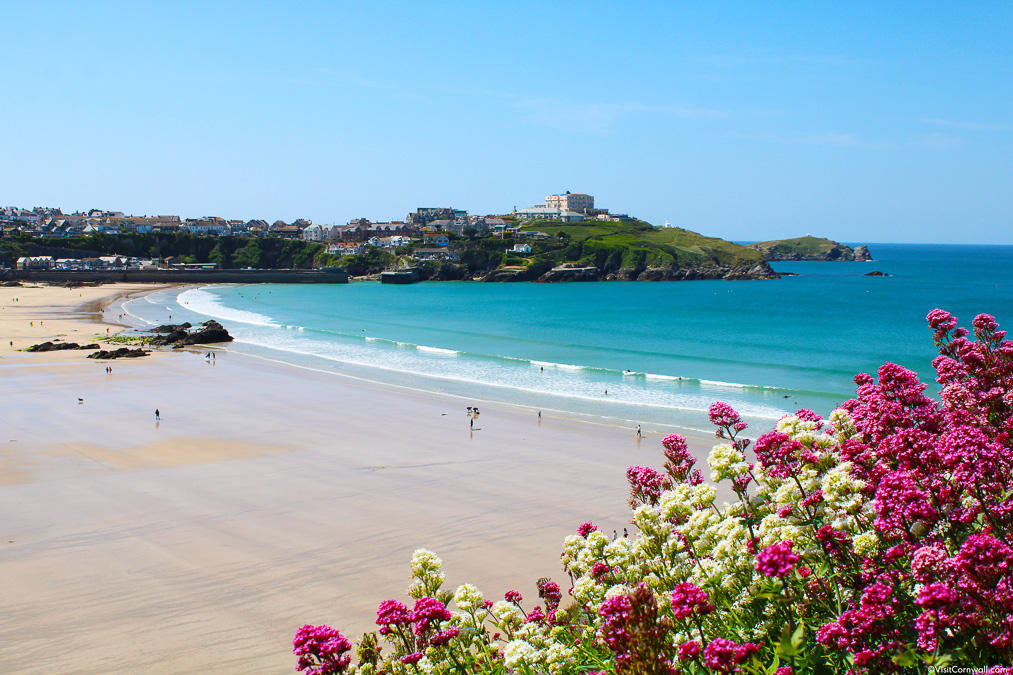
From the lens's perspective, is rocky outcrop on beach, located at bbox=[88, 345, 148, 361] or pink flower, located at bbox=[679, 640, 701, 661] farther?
rocky outcrop on beach, located at bbox=[88, 345, 148, 361]

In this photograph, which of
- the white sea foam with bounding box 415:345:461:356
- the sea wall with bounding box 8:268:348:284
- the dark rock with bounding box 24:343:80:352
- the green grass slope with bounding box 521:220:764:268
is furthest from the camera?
the green grass slope with bounding box 521:220:764:268

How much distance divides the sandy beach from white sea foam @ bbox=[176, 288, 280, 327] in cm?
3385

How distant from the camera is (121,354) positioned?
4003cm

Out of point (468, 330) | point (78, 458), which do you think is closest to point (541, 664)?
point (78, 458)

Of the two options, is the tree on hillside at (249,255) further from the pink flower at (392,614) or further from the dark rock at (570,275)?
the pink flower at (392,614)

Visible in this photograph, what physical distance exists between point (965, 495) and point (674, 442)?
1.98 meters

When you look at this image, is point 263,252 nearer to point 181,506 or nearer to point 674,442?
point 181,506

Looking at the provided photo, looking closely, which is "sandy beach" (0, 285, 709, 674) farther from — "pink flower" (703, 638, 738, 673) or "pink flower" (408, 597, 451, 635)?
"pink flower" (703, 638, 738, 673)

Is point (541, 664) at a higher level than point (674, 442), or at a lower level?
lower

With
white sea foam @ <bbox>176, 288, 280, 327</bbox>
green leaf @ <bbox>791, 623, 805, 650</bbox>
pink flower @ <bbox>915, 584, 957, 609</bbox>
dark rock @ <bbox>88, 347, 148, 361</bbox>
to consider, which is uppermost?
pink flower @ <bbox>915, 584, 957, 609</bbox>

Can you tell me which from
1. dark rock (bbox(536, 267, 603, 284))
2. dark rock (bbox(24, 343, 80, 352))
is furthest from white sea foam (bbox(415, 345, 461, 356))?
dark rock (bbox(536, 267, 603, 284))

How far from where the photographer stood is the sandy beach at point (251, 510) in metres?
10.5

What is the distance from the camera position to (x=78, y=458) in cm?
1953

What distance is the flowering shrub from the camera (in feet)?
10.8
